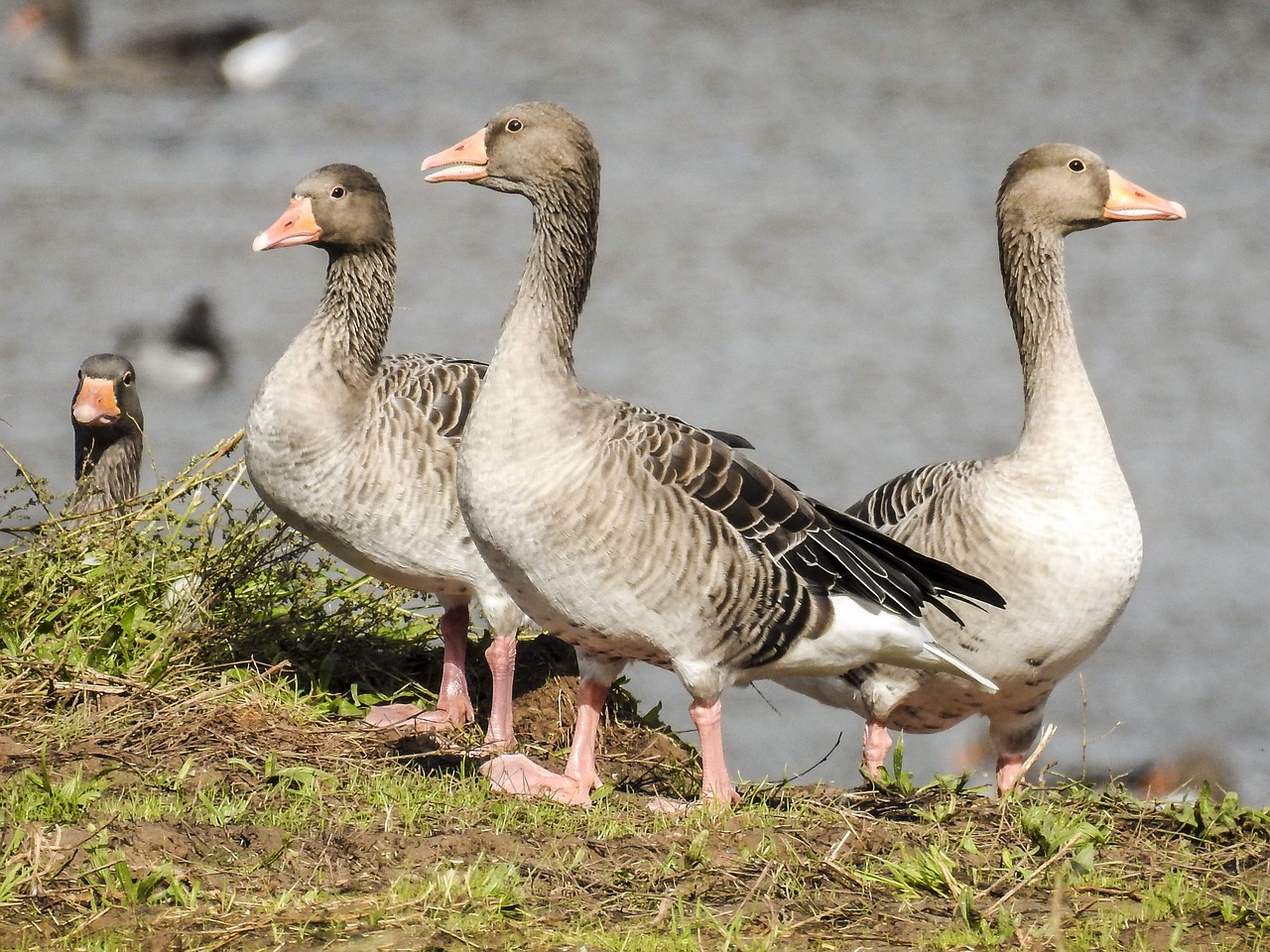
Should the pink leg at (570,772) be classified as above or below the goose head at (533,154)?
below

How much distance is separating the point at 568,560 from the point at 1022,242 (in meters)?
2.42

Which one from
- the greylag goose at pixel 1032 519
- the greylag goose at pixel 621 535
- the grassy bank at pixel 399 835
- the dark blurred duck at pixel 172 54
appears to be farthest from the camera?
the dark blurred duck at pixel 172 54

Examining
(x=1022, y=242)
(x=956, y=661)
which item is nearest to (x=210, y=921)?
(x=956, y=661)

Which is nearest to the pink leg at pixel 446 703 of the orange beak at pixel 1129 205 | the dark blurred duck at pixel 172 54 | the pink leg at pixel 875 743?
the pink leg at pixel 875 743

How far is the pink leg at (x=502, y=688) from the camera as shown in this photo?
6168 millimetres

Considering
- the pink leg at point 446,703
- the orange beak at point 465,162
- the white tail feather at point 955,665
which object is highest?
the orange beak at point 465,162

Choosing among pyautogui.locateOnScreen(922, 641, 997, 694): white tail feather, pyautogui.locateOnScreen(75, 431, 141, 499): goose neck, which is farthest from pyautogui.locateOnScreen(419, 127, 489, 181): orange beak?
pyautogui.locateOnScreen(75, 431, 141, 499): goose neck

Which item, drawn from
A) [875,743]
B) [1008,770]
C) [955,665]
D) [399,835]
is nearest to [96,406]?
[399,835]

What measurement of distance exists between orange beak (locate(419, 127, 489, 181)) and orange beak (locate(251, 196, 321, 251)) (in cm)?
126

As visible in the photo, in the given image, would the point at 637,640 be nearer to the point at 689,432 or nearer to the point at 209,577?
the point at 689,432

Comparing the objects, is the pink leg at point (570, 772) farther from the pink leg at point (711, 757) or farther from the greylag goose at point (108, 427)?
the greylag goose at point (108, 427)

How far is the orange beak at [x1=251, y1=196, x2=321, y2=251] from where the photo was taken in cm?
651

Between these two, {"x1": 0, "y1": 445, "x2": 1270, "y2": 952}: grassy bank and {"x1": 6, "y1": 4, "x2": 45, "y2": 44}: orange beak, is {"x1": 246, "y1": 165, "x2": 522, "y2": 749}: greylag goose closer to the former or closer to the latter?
{"x1": 0, "y1": 445, "x2": 1270, "y2": 952}: grassy bank

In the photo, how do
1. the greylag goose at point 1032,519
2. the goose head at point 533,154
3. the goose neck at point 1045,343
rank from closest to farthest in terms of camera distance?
the goose head at point 533,154 < the greylag goose at point 1032,519 < the goose neck at point 1045,343
